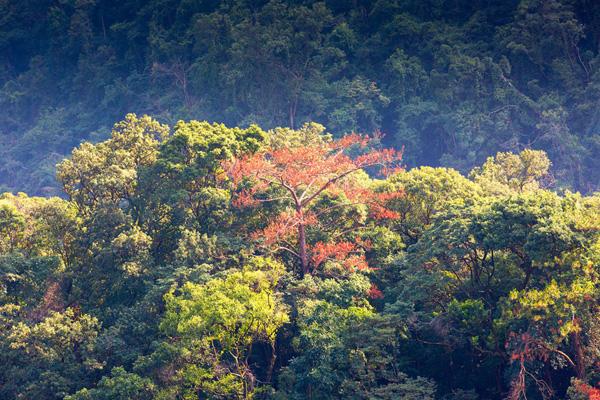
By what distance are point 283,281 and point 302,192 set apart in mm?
3566

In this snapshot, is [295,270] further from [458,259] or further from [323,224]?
[458,259]

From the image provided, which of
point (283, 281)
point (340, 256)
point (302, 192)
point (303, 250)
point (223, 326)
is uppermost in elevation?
point (302, 192)

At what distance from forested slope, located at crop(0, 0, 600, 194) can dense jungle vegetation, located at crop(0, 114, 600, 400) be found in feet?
84.7

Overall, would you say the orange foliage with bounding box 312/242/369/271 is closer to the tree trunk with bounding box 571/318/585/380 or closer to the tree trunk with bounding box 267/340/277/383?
the tree trunk with bounding box 267/340/277/383

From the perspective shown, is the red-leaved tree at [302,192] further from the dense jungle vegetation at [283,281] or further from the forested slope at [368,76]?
the forested slope at [368,76]

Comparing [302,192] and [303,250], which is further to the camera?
[302,192]

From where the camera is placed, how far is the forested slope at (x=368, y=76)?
A: 2258 inches

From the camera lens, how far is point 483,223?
2494 cm

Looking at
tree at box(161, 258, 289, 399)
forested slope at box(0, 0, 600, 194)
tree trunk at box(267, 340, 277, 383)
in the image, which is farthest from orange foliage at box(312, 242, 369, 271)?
forested slope at box(0, 0, 600, 194)

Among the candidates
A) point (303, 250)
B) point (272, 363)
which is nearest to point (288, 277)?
point (303, 250)

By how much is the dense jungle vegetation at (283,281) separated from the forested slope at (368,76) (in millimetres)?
25819

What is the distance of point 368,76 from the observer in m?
62.7

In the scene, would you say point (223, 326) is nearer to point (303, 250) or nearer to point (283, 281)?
point (283, 281)

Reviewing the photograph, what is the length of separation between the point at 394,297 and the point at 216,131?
816 centimetres
